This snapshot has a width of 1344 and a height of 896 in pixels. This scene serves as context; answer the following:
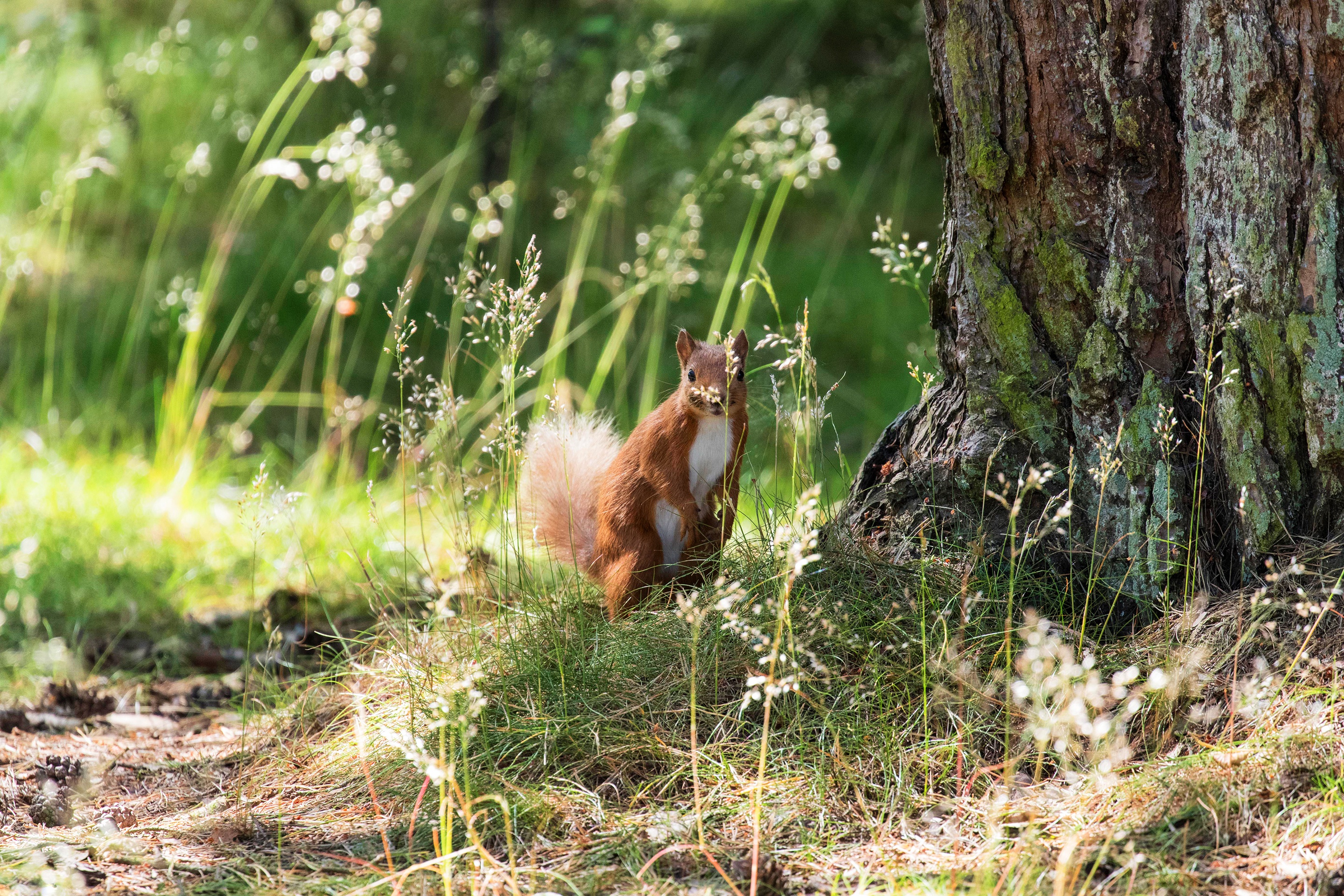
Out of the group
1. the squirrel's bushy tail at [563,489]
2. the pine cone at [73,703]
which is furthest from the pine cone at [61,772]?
the squirrel's bushy tail at [563,489]

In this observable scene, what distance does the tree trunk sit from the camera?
1.81 metres

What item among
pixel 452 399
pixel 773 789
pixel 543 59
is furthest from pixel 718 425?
pixel 543 59

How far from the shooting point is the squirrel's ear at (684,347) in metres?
2.37

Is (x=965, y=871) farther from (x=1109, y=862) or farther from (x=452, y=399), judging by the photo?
(x=452, y=399)

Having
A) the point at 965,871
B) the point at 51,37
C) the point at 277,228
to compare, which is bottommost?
the point at 965,871

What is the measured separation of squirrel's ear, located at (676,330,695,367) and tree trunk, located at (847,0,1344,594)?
0.52 meters

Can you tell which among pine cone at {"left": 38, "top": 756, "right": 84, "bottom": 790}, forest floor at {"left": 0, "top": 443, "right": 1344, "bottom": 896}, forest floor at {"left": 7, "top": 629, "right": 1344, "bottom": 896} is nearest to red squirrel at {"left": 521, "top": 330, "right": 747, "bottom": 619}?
forest floor at {"left": 0, "top": 443, "right": 1344, "bottom": 896}

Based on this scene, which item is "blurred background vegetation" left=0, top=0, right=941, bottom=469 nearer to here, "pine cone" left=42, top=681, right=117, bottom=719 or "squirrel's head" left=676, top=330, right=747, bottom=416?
"squirrel's head" left=676, top=330, right=747, bottom=416

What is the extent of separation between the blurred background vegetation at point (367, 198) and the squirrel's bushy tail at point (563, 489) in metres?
0.87

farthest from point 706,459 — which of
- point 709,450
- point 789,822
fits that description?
point 789,822

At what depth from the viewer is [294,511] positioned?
10.7 ft

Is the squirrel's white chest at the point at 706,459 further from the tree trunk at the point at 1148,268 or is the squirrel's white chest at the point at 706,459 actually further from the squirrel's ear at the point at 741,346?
the tree trunk at the point at 1148,268

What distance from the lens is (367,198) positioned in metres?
3.71

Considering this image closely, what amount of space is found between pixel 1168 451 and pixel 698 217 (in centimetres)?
159
